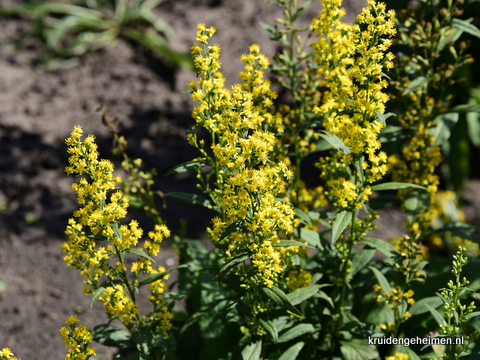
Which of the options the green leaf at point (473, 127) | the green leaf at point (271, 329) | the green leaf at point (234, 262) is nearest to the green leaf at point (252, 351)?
the green leaf at point (271, 329)

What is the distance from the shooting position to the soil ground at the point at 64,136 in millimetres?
4977

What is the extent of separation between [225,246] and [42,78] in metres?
5.12

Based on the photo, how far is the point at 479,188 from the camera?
6.18 meters

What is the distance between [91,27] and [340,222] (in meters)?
5.79

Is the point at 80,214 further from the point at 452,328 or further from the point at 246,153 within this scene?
the point at 452,328

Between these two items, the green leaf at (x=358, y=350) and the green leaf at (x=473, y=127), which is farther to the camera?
the green leaf at (x=473, y=127)

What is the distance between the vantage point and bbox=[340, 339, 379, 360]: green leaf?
3.44m

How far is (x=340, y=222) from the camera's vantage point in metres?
2.92

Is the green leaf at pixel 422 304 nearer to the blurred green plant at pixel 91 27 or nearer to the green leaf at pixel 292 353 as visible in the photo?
the green leaf at pixel 292 353

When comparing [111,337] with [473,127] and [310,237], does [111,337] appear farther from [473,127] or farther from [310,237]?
[473,127]

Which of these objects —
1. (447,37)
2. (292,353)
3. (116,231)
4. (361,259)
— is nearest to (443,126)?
(447,37)

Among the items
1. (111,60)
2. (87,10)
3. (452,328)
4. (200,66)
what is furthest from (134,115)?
(452,328)

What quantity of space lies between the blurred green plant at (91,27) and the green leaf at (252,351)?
4.50 meters

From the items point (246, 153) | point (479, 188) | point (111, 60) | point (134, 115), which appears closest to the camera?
point (246, 153)
